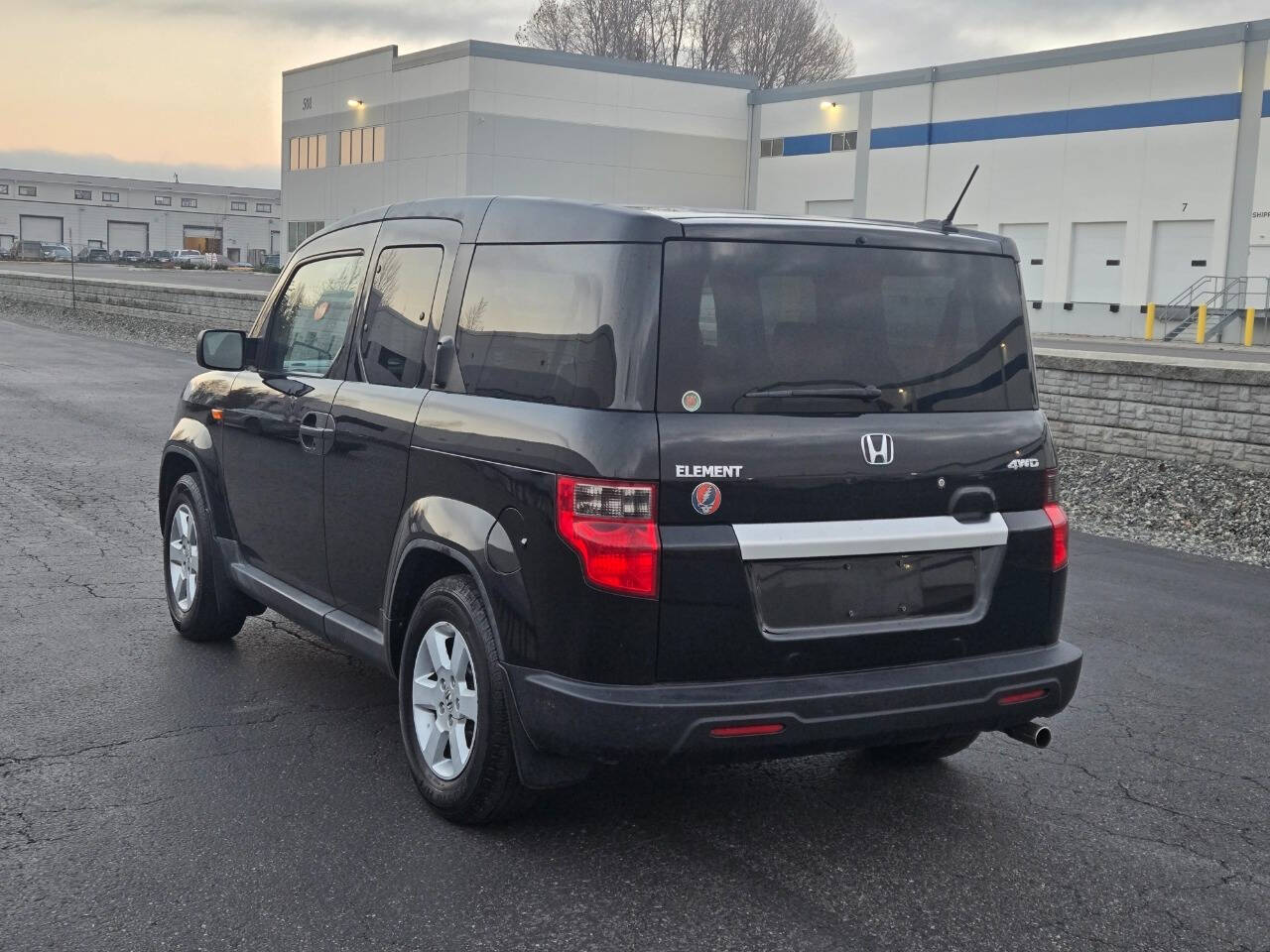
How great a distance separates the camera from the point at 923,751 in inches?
193

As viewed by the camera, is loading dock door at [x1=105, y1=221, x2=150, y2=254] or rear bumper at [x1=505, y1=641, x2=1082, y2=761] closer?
rear bumper at [x1=505, y1=641, x2=1082, y2=761]

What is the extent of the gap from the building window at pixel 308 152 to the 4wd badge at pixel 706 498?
70.3 meters

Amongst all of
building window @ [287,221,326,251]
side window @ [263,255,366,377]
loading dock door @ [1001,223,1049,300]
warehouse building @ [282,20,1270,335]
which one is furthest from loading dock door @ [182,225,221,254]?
side window @ [263,255,366,377]

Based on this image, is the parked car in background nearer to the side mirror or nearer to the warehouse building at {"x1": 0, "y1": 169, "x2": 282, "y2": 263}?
the warehouse building at {"x1": 0, "y1": 169, "x2": 282, "y2": 263}

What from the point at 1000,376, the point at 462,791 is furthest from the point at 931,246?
the point at 462,791

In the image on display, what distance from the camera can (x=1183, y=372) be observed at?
39.5 feet

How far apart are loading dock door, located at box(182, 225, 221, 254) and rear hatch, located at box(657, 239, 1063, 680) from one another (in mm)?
140048

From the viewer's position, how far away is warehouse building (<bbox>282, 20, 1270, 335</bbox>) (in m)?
40.8

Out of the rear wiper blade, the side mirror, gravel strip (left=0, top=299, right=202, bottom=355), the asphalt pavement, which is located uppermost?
the rear wiper blade

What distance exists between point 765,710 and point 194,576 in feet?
11.3

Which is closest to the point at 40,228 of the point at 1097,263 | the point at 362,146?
the point at 362,146

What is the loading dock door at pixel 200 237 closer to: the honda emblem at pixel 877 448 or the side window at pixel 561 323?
the side window at pixel 561 323

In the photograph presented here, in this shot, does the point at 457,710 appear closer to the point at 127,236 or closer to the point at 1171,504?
the point at 1171,504

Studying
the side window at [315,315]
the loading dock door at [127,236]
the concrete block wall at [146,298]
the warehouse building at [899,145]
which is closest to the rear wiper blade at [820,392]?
the side window at [315,315]
